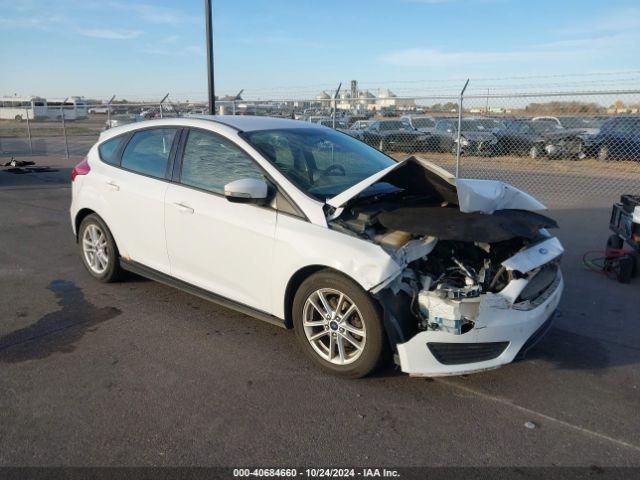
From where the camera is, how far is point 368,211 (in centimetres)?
382

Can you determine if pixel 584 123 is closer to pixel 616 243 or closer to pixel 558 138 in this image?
pixel 558 138

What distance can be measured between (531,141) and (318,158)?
10639 mm

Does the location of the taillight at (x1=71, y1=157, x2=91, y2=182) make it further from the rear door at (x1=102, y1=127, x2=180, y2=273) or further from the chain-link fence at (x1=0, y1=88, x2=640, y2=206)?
the chain-link fence at (x1=0, y1=88, x2=640, y2=206)

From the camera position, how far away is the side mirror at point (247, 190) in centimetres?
382

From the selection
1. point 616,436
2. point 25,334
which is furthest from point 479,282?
point 25,334

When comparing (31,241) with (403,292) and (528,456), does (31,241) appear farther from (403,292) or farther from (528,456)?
(528,456)

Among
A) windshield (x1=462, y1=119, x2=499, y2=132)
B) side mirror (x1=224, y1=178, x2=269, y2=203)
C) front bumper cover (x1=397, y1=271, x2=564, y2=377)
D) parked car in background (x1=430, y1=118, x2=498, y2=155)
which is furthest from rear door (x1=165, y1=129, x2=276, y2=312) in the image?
windshield (x1=462, y1=119, x2=499, y2=132)

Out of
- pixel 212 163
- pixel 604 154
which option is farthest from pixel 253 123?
pixel 604 154

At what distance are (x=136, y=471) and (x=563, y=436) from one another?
230cm

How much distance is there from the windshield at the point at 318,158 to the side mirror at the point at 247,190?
25 centimetres

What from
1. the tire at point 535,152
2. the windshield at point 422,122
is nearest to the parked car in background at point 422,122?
the windshield at point 422,122

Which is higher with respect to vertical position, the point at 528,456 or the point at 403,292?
the point at 403,292

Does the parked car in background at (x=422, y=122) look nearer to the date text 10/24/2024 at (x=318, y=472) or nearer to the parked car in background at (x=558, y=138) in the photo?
the parked car in background at (x=558, y=138)

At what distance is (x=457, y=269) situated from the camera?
3592 mm
